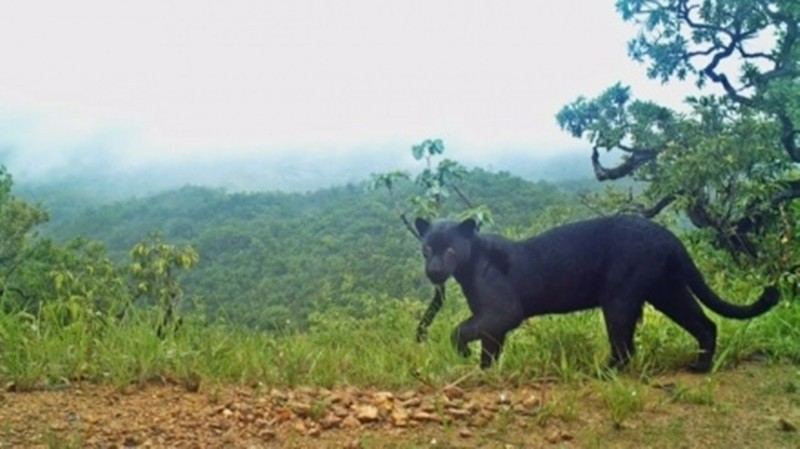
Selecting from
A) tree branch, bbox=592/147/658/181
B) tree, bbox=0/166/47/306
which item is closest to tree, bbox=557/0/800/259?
tree branch, bbox=592/147/658/181

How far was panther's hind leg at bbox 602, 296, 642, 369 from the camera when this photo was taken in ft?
15.8

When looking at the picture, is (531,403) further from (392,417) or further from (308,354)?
(308,354)

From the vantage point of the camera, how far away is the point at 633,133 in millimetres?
9297

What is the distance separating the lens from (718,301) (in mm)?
4953

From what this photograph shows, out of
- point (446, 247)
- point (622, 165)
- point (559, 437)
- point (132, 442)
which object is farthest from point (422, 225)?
point (622, 165)

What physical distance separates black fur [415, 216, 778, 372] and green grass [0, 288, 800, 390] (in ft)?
0.52

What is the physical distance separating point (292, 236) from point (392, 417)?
36050 mm

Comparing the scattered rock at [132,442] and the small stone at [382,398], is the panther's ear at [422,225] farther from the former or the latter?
the scattered rock at [132,442]

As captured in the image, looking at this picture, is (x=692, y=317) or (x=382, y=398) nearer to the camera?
(x=382, y=398)

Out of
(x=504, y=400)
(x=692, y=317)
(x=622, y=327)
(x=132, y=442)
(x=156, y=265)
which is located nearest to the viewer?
(x=132, y=442)

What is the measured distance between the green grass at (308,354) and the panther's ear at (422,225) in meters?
0.68

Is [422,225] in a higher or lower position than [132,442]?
higher

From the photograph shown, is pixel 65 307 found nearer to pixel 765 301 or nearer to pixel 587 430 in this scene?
pixel 587 430

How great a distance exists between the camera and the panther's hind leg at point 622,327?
15.8ft
